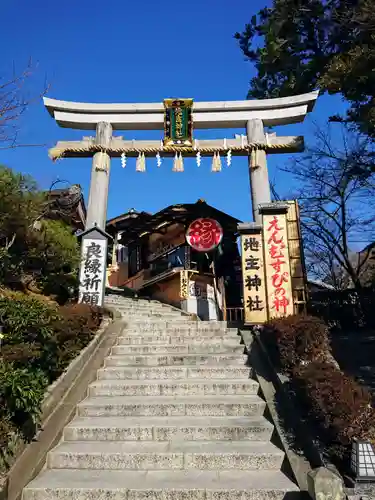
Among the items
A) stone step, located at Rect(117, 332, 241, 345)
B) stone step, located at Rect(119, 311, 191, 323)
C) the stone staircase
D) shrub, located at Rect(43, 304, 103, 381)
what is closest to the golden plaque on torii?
stone step, located at Rect(119, 311, 191, 323)

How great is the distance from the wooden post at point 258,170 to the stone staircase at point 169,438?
6.74m

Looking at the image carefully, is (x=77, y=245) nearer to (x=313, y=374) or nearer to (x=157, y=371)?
(x=157, y=371)

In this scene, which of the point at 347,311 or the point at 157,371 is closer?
the point at 157,371

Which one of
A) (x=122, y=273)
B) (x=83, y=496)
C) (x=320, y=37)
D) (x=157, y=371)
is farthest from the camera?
(x=122, y=273)

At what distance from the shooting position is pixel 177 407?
5.70 meters

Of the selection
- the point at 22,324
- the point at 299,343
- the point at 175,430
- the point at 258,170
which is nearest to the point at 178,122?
the point at 258,170

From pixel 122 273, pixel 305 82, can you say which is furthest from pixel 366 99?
pixel 122 273

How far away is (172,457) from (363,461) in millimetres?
2174

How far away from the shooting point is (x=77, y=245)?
11.9 metres

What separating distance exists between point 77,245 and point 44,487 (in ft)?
27.5

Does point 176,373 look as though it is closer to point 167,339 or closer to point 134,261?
point 167,339

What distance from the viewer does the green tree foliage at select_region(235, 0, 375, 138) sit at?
8.70m

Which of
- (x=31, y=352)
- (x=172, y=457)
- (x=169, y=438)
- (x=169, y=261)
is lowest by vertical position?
(x=172, y=457)

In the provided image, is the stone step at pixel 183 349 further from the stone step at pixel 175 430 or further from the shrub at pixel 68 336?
the stone step at pixel 175 430
